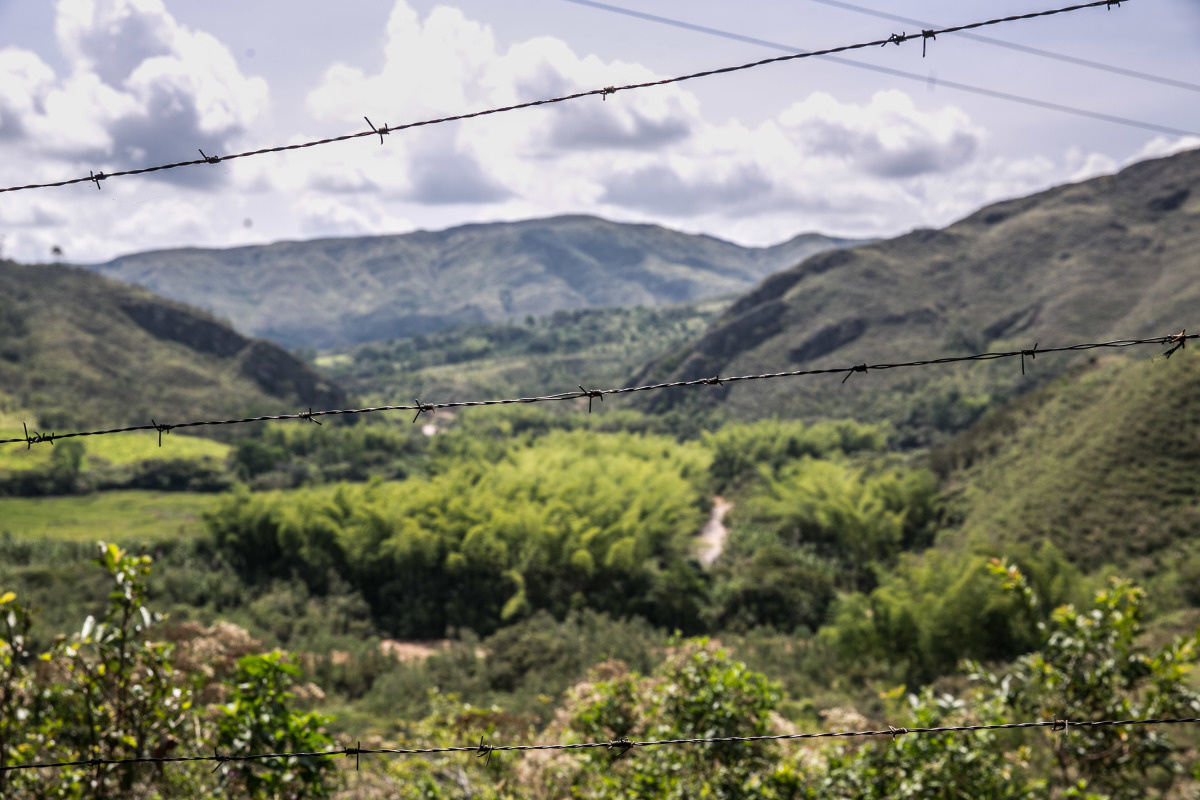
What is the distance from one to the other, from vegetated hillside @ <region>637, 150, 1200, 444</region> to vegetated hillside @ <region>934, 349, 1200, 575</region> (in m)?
15.0

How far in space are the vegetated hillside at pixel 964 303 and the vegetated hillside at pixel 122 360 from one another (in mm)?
29788

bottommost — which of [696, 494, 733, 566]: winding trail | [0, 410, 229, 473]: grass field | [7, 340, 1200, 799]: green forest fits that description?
[696, 494, 733, 566]: winding trail

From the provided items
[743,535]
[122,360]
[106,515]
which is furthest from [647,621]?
[122,360]

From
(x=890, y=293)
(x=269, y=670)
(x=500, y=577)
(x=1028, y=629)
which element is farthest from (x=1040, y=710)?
(x=890, y=293)

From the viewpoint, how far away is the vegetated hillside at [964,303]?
40.2 metres

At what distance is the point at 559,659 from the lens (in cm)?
1350

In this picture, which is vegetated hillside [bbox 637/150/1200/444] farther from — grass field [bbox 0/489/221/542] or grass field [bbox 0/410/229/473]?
grass field [bbox 0/489/221/542]

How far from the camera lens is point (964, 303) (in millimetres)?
50438

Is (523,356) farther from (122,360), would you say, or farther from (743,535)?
(743,535)

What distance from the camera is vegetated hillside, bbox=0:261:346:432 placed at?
44594 millimetres

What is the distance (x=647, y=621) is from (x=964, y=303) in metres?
42.8

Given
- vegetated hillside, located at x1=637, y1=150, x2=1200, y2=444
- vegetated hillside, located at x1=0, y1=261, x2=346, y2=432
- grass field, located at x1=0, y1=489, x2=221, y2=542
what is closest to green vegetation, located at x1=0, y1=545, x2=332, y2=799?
grass field, located at x1=0, y1=489, x2=221, y2=542

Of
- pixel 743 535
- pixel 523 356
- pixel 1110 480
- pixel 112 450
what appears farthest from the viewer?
pixel 523 356

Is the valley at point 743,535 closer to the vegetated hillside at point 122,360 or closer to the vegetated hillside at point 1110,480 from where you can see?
the vegetated hillside at point 1110,480
